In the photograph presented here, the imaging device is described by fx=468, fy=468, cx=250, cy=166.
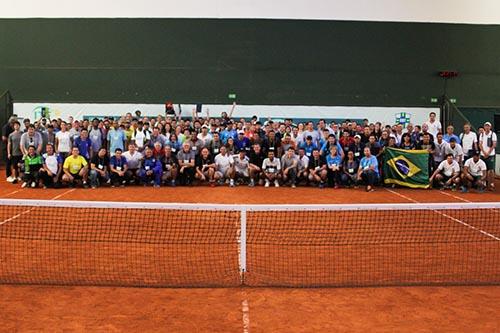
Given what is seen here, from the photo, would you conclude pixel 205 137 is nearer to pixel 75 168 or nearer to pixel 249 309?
pixel 75 168

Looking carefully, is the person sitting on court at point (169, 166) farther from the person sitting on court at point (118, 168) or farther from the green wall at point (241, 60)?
the green wall at point (241, 60)

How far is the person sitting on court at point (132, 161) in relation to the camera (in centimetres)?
1491

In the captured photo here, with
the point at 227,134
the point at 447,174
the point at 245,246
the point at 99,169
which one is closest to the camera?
the point at 245,246

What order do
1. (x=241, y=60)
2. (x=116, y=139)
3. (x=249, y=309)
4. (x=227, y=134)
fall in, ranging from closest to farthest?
(x=249, y=309)
(x=116, y=139)
(x=227, y=134)
(x=241, y=60)

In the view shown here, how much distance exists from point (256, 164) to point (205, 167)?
1.71 m

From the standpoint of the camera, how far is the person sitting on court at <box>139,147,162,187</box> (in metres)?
14.9

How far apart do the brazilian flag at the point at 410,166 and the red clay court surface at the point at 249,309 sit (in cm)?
945

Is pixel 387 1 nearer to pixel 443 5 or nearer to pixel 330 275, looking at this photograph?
pixel 443 5

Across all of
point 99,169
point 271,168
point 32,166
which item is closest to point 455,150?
point 271,168

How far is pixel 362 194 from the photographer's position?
1380 centimetres

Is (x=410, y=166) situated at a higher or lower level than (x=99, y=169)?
higher

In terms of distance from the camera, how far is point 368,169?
1479 cm

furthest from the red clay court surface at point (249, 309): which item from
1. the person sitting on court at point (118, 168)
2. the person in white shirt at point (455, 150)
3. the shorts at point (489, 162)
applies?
the shorts at point (489, 162)

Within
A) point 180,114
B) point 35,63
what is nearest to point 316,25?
point 180,114
